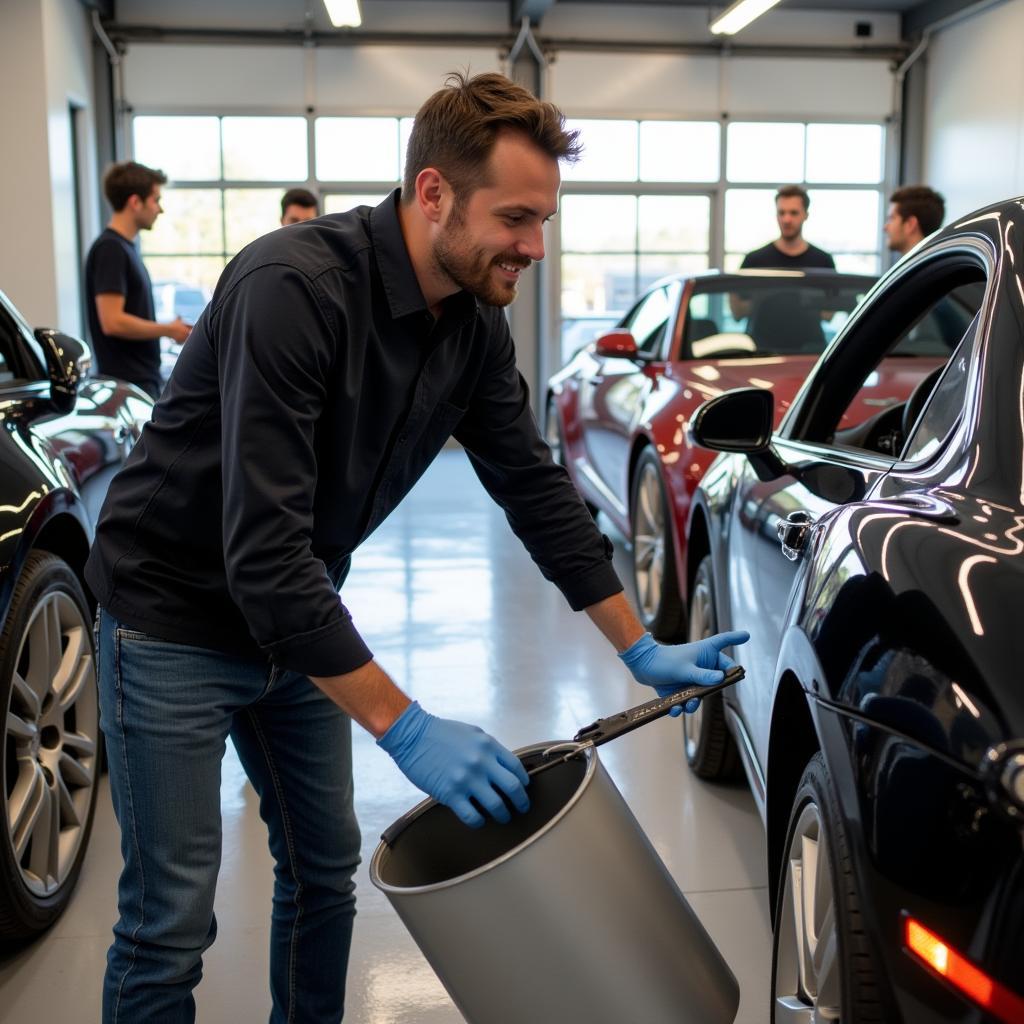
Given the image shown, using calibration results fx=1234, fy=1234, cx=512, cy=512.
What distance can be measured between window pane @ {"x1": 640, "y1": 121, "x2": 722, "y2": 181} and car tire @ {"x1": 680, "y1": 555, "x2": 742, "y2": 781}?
31.7 ft

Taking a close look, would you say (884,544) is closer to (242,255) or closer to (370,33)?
(242,255)

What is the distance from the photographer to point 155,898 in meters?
1.71

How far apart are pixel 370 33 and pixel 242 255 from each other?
1115 centimetres

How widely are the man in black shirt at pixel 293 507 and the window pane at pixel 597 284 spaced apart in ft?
35.5

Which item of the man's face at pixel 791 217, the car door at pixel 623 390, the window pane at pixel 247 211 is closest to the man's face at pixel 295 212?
the car door at pixel 623 390

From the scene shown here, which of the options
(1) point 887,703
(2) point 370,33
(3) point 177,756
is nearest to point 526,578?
(3) point 177,756

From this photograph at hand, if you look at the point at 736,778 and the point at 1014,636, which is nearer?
the point at 1014,636

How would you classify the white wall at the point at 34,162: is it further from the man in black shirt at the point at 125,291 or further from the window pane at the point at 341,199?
the man in black shirt at the point at 125,291

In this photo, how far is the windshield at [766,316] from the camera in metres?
5.35

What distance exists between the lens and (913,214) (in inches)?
247

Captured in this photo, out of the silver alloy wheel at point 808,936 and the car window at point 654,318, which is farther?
the car window at point 654,318

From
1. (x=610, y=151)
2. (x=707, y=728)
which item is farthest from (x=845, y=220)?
(x=707, y=728)

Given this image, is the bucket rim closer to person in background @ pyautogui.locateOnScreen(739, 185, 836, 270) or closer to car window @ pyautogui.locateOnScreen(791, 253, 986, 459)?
car window @ pyautogui.locateOnScreen(791, 253, 986, 459)

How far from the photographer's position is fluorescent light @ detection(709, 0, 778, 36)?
10.4 meters
